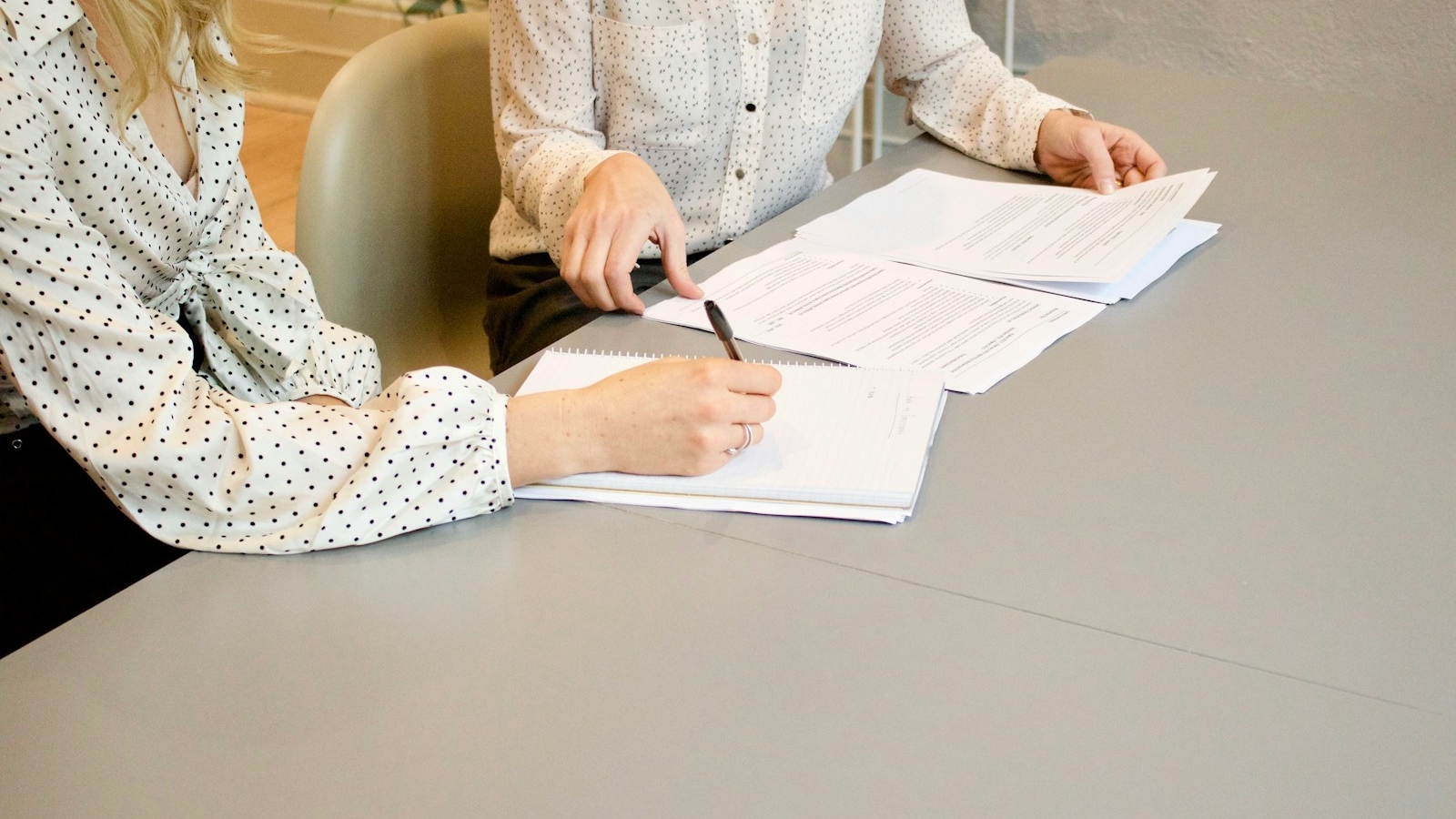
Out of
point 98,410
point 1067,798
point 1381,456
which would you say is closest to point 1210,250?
point 1381,456

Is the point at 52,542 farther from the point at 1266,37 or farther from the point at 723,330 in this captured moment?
the point at 1266,37

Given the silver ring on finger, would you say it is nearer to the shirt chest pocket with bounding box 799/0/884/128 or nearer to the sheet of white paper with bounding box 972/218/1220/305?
the sheet of white paper with bounding box 972/218/1220/305

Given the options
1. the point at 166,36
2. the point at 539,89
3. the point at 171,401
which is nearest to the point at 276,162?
the point at 539,89

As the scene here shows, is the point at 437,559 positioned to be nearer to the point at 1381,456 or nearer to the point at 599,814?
the point at 599,814

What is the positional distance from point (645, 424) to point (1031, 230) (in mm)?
543

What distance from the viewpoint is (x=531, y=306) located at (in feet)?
4.19

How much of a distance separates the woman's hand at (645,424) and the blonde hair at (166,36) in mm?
395

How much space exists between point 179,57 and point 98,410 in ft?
1.23

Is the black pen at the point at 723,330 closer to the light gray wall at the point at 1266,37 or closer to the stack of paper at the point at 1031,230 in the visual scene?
the stack of paper at the point at 1031,230

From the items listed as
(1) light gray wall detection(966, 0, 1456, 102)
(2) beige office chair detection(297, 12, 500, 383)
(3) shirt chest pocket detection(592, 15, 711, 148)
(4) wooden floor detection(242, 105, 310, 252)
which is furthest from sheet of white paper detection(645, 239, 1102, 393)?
(4) wooden floor detection(242, 105, 310, 252)

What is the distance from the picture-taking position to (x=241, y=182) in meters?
1.08

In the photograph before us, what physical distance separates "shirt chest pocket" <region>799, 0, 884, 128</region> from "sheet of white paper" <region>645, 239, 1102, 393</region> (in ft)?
1.08

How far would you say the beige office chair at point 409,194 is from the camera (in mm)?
1217

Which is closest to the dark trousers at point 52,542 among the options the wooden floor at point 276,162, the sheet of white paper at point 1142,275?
the sheet of white paper at point 1142,275
